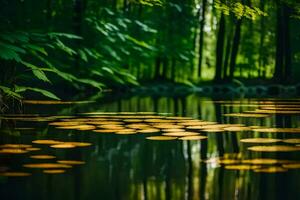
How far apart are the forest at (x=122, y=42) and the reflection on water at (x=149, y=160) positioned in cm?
133

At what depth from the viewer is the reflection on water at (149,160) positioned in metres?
2.64

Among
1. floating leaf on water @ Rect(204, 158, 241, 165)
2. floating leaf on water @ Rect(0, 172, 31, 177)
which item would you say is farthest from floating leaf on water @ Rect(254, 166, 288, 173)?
floating leaf on water @ Rect(0, 172, 31, 177)

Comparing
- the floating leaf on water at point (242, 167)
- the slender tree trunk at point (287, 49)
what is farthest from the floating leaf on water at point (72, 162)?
the slender tree trunk at point (287, 49)

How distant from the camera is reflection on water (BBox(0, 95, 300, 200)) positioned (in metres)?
2.64

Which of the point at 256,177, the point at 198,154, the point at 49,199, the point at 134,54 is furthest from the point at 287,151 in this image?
the point at 134,54

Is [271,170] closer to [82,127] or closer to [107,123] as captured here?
[82,127]

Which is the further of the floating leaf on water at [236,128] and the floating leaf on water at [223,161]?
the floating leaf on water at [236,128]

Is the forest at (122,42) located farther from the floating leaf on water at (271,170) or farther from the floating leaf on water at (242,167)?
the floating leaf on water at (271,170)

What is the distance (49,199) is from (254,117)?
505 cm

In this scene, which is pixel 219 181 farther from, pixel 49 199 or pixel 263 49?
pixel 263 49

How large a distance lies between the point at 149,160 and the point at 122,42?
1285cm

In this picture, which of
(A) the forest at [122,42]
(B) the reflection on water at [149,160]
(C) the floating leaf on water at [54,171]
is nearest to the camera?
(B) the reflection on water at [149,160]

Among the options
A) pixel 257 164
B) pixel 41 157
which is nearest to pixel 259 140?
pixel 257 164

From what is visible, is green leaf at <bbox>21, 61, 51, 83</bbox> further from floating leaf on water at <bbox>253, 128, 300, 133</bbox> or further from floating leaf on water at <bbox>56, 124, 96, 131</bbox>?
floating leaf on water at <bbox>253, 128, 300, 133</bbox>
